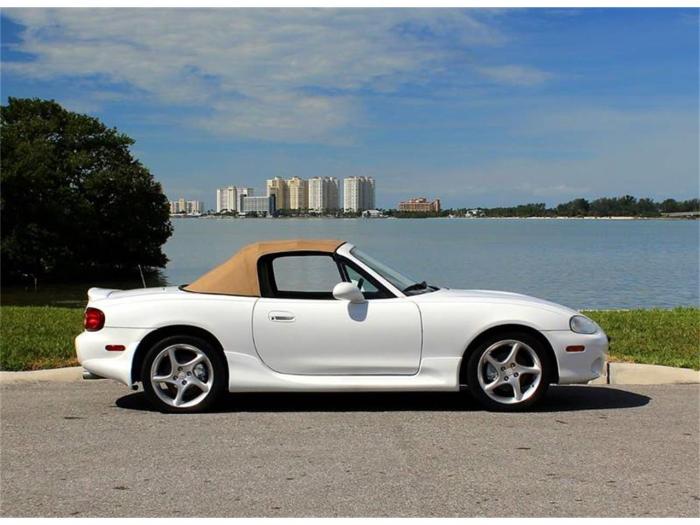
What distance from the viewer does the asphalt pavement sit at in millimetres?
4660

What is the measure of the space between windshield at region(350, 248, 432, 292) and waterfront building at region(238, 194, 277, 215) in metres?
78.6

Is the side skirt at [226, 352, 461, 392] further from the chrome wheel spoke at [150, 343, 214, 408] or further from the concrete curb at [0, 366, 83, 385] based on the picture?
the concrete curb at [0, 366, 83, 385]

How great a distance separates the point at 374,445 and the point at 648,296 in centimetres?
2542

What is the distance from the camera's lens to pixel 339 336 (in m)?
6.98

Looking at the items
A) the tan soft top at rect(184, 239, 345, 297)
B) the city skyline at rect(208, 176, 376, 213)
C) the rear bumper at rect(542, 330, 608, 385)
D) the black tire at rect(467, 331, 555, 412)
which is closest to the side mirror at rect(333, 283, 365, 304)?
the tan soft top at rect(184, 239, 345, 297)

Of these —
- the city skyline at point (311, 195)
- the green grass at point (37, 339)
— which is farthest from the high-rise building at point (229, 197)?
the green grass at point (37, 339)

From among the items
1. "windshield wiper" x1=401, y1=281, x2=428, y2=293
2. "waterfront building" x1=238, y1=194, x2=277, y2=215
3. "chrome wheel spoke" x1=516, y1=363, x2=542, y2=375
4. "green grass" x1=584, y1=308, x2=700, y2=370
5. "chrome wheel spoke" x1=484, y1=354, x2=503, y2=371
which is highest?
"waterfront building" x1=238, y1=194, x2=277, y2=215

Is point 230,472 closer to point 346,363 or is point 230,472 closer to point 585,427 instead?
point 346,363

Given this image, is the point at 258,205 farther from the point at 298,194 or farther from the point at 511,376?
the point at 511,376

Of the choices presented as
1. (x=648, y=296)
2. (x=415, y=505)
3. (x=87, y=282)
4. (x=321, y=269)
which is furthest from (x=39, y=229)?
(x=415, y=505)

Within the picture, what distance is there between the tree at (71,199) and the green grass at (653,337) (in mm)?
39958

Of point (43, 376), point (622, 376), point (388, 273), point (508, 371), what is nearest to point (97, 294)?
point (43, 376)

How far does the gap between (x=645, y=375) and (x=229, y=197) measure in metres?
93.7

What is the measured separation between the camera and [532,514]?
447 centimetres
